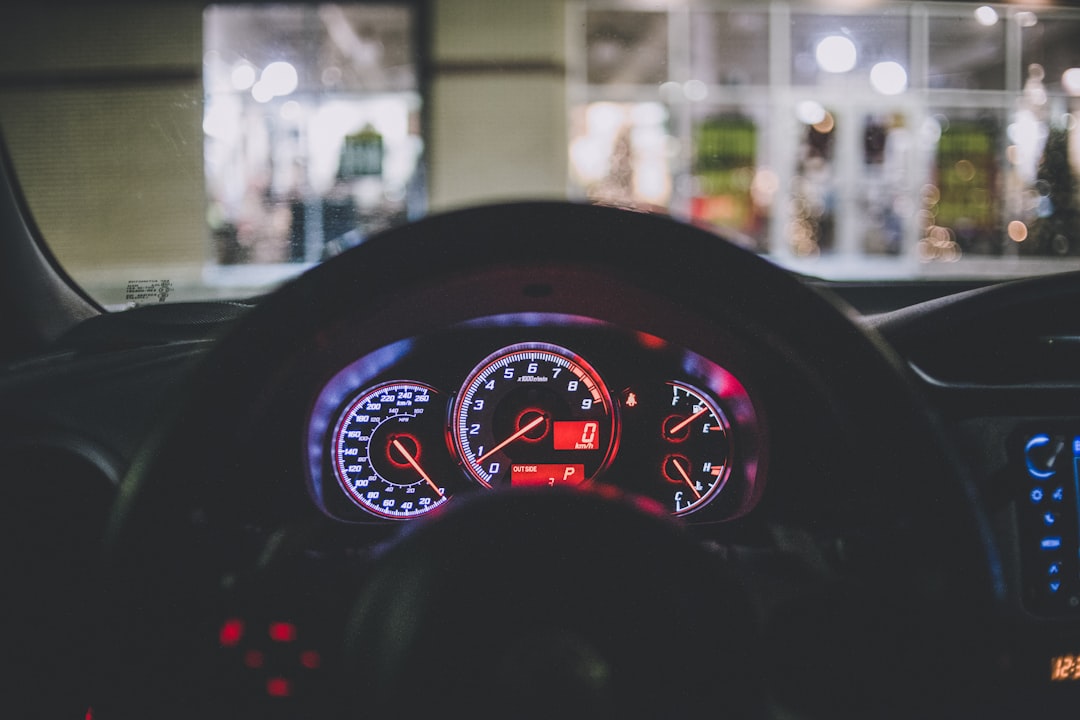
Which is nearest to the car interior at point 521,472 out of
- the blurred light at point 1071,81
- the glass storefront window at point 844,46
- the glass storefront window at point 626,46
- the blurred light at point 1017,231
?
the blurred light at point 1071,81

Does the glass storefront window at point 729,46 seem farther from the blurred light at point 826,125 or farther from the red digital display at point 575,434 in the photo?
the red digital display at point 575,434

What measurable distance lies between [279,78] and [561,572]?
645 centimetres

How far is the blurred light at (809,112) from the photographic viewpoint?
10703 mm

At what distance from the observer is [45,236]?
8.07 ft

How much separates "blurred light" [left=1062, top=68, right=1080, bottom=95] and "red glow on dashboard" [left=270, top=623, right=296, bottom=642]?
7.11m

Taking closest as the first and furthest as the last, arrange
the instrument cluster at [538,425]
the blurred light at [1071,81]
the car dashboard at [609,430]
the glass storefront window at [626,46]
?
1. the car dashboard at [609,430]
2. the instrument cluster at [538,425]
3. the blurred light at [1071,81]
4. the glass storefront window at [626,46]

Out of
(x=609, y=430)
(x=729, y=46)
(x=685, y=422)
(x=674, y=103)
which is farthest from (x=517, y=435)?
(x=729, y=46)

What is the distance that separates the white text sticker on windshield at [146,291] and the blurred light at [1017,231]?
267 inches

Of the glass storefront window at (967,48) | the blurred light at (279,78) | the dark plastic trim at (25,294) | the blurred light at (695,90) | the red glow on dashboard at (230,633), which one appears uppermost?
the glass storefront window at (967,48)

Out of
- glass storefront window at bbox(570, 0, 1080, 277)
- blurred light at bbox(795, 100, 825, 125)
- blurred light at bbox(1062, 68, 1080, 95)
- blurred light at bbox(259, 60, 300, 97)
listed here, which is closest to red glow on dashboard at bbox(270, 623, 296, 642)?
blurred light at bbox(259, 60, 300, 97)

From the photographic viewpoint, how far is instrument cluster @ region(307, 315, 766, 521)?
1.95m

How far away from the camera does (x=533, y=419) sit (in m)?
2.01

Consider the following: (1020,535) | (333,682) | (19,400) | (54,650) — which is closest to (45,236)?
(19,400)

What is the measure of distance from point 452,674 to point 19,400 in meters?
1.51
